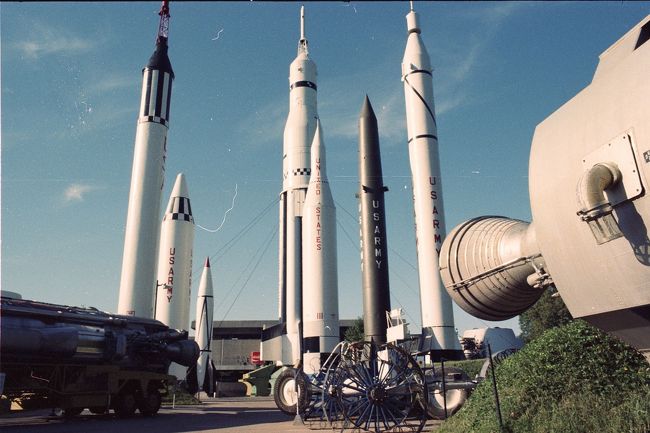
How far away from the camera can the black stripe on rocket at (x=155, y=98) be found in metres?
25.7

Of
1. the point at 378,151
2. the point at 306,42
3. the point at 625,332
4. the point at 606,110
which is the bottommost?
the point at 625,332

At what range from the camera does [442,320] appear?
24.4 meters

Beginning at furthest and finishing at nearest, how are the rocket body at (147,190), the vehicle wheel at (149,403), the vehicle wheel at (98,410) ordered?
the rocket body at (147,190) < the vehicle wheel at (149,403) < the vehicle wheel at (98,410)

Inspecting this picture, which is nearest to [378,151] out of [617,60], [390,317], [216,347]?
[390,317]

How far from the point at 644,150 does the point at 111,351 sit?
17.2 meters

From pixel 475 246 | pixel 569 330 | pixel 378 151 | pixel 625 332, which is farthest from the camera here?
pixel 378 151

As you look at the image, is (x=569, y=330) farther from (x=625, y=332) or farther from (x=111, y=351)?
(x=111, y=351)

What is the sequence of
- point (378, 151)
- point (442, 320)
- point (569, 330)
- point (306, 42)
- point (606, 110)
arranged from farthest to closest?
point (306, 42)
point (378, 151)
point (442, 320)
point (569, 330)
point (606, 110)

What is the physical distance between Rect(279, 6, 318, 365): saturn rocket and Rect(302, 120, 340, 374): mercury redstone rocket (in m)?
4.12

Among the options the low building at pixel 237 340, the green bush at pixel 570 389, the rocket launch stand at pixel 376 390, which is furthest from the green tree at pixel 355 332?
the green bush at pixel 570 389

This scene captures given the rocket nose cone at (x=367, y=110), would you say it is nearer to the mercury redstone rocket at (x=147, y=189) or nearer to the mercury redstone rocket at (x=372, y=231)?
the mercury redstone rocket at (x=372, y=231)

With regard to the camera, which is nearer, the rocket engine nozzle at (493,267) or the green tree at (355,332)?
the rocket engine nozzle at (493,267)

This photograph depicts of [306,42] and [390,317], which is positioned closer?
[390,317]

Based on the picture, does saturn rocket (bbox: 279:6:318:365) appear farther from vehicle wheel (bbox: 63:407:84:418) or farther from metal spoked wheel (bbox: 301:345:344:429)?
metal spoked wheel (bbox: 301:345:344:429)
